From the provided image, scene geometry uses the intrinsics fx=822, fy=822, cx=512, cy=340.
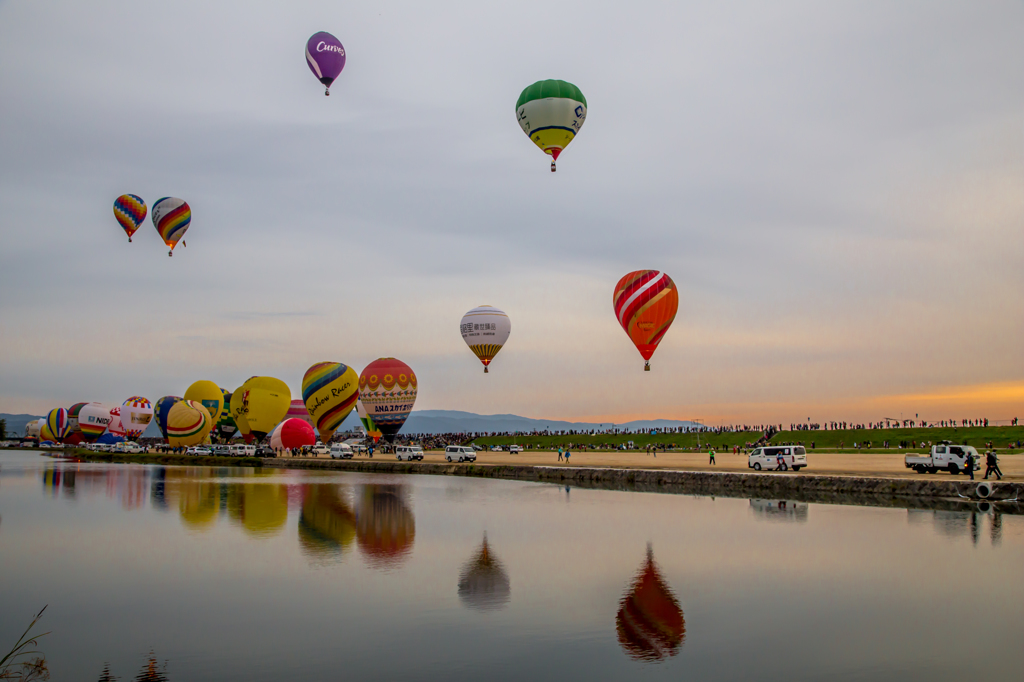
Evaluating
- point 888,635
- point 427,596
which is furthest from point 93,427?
point 888,635

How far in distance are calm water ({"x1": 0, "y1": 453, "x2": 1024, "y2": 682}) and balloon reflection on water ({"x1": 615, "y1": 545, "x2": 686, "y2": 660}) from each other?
2.2 inches

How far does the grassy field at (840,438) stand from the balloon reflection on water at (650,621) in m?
54.7

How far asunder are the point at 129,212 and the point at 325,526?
46.8 m

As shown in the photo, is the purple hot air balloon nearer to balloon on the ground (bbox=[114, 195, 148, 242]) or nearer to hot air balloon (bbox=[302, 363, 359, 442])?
balloon on the ground (bbox=[114, 195, 148, 242])

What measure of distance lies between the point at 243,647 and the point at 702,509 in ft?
68.4

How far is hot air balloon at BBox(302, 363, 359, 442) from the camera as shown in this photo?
232 ft

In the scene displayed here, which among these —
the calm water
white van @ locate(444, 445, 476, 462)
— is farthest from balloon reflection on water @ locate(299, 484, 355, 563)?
white van @ locate(444, 445, 476, 462)

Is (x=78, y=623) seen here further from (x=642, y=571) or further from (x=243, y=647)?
(x=642, y=571)

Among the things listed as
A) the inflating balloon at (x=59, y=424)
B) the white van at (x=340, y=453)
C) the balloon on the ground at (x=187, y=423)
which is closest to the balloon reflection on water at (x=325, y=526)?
the white van at (x=340, y=453)

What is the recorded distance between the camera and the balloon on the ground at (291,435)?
240 ft

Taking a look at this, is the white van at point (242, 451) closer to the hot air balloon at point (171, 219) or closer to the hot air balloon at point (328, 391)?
the hot air balloon at point (328, 391)

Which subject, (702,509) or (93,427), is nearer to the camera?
(702,509)

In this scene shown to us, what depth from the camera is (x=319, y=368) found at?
71.4 meters

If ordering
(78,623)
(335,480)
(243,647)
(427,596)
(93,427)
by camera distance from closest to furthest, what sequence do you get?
(243,647) → (78,623) → (427,596) → (335,480) → (93,427)
